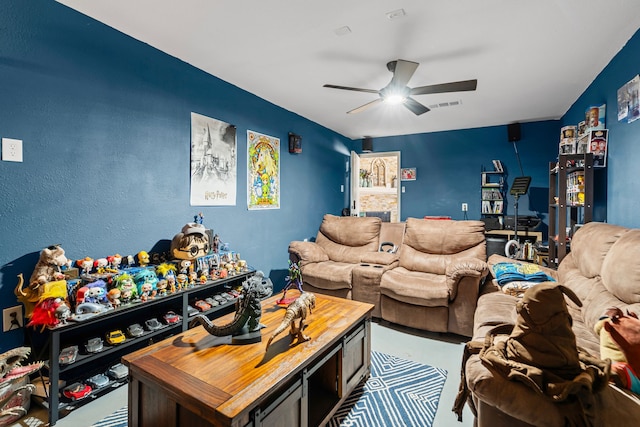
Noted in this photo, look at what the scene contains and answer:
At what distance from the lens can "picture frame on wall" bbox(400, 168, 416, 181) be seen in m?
5.37

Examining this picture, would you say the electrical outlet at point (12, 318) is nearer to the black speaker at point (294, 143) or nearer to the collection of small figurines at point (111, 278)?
the collection of small figurines at point (111, 278)

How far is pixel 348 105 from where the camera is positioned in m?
3.83

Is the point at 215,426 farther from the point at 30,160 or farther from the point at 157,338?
the point at 30,160

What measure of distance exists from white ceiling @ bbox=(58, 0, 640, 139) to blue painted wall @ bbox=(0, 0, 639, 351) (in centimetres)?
18

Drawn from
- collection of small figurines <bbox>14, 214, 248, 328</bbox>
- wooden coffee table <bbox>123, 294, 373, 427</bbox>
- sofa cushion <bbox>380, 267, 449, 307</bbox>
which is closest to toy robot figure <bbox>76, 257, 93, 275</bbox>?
collection of small figurines <bbox>14, 214, 248, 328</bbox>

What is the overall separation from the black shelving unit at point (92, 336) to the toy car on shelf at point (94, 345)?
0.02 m

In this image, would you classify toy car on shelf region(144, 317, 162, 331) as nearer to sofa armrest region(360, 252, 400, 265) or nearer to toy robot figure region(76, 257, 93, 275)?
toy robot figure region(76, 257, 93, 275)

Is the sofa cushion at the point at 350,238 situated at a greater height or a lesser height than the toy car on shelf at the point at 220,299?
greater

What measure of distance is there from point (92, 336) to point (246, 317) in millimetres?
1292

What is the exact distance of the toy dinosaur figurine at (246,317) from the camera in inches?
57.8

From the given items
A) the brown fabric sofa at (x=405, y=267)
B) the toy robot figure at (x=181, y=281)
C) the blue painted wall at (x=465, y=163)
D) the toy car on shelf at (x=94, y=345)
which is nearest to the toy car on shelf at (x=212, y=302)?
the toy robot figure at (x=181, y=281)

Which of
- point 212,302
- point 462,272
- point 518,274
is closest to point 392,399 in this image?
point 462,272

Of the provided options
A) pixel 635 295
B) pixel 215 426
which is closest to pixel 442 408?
pixel 635 295

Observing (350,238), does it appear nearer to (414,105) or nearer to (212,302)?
(414,105)
